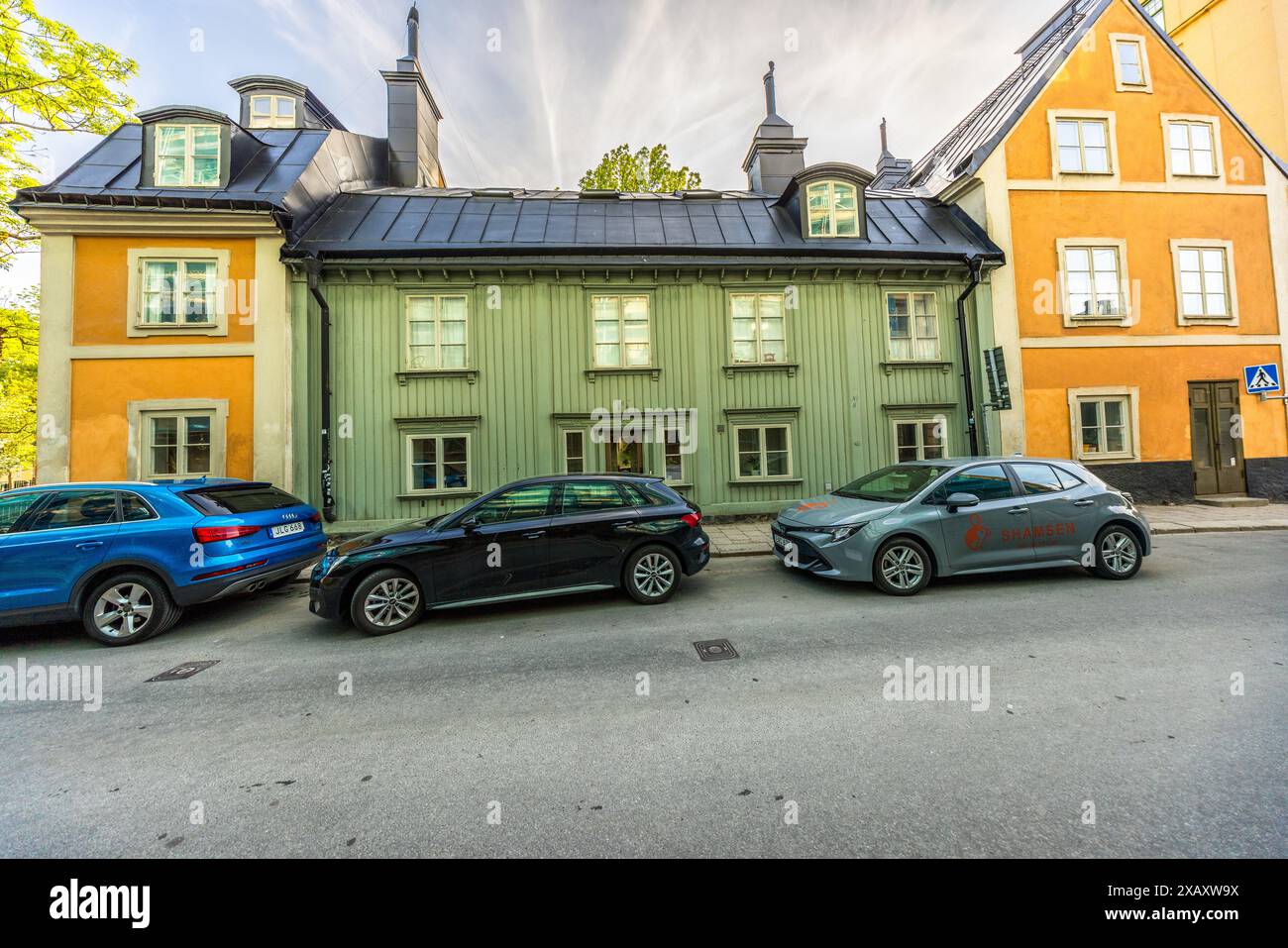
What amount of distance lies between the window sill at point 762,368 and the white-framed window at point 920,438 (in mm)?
2973

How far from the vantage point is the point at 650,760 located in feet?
9.30

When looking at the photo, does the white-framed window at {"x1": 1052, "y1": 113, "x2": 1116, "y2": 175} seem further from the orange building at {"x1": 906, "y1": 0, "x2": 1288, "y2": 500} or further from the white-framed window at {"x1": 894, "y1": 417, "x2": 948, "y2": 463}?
the white-framed window at {"x1": 894, "y1": 417, "x2": 948, "y2": 463}

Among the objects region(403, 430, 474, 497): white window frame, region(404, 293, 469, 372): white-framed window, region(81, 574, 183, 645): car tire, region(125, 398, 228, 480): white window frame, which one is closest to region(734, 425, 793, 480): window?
region(403, 430, 474, 497): white window frame

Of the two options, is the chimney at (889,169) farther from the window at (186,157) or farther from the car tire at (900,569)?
the window at (186,157)

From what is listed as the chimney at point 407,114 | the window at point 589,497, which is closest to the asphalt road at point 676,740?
the window at point 589,497

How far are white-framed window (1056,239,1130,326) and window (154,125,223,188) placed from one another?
20048 mm

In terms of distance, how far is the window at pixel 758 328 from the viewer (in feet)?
39.0

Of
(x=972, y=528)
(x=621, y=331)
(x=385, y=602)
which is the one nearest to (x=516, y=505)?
(x=385, y=602)

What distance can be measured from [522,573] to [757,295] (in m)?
9.20

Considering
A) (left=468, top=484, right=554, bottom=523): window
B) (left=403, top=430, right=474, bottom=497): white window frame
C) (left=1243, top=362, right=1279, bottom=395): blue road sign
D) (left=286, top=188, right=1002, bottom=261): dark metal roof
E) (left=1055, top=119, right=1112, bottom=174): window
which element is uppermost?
(left=1055, top=119, right=1112, bottom=174): window

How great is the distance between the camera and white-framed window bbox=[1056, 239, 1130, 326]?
12.5m
